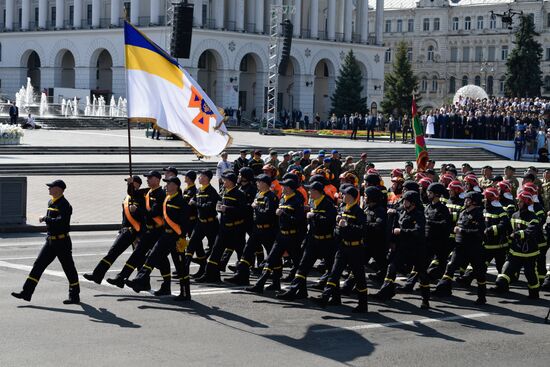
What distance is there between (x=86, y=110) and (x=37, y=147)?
27.2 meters

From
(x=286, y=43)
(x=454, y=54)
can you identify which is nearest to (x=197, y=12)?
(x=286, y=43)

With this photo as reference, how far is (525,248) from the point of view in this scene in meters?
14.6

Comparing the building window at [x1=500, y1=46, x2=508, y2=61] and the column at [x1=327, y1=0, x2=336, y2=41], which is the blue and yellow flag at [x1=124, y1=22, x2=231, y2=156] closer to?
the column at [x1=327, y1=0, x2=336, y2=41]

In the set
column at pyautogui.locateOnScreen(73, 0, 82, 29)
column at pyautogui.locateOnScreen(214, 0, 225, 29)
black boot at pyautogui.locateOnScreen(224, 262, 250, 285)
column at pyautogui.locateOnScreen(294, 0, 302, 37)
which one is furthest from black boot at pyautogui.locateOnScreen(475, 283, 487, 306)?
column at pyautogui.locateOnScreen(73, 0, 82, 29)

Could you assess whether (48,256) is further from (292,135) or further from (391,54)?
(391,54)

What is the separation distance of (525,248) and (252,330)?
494 cm

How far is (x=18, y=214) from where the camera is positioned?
840 inches

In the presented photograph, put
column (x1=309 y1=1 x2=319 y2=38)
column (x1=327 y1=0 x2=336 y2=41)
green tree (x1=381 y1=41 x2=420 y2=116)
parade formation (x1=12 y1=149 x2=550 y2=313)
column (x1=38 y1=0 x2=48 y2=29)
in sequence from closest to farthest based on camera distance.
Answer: parade formation (x1=12 y1=149 x2=550 y2=313)
column (x1=38 y1=0 x2=48 y2=29)
column (x1=309 y1=1 x2=319 y2=38)
column (x1=327 y1=0 x2=336 y2=41)
green tree (x1=381 y1=41 x2=420 y2=116)

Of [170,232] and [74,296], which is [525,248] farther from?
[74,296]

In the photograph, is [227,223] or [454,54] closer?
[227,223]

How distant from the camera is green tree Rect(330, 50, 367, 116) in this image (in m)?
79.1

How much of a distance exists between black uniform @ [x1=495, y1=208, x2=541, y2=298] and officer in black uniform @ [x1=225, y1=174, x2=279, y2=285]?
144 inches

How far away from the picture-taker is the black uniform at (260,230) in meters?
14.9

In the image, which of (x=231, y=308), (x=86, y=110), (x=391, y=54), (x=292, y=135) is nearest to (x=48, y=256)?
(x=231, y=308)
